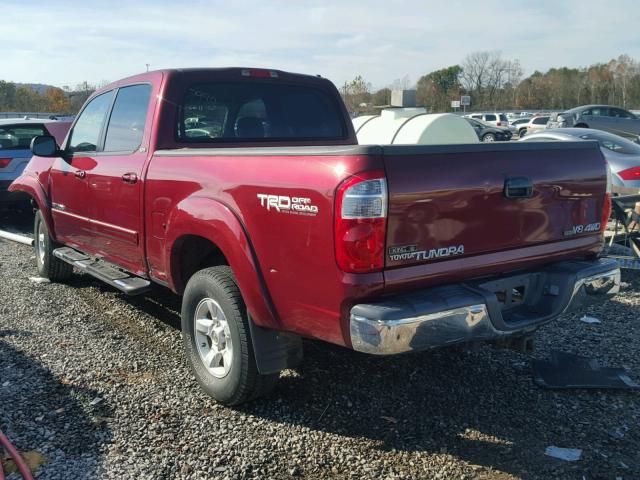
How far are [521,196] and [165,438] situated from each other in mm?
2362

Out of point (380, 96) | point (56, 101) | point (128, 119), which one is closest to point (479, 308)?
point (128, 119)

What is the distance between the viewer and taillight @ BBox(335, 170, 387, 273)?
2.73 metres

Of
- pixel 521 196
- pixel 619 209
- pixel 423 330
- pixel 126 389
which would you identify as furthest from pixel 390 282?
pixel 619 209

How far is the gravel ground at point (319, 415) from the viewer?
3.15 meters

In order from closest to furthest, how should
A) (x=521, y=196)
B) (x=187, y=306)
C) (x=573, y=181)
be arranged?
(x=521, y=196) < (x=573, y=181) < (x=187, y=306)

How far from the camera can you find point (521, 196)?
3.27 m

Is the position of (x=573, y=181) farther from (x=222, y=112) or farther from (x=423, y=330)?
(x=222, y=112)

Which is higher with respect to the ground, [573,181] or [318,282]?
[573,181]

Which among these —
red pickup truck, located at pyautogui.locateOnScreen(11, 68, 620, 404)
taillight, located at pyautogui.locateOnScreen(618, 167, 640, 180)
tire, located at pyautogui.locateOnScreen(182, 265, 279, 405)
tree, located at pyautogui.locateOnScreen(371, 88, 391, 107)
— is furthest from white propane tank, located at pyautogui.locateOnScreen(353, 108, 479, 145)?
tree, located at pyautogui.locateOnScreen(371, 88, 391, 107)

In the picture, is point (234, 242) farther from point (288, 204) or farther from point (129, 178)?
point (129, 178)

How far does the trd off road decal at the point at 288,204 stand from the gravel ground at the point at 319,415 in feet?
4.30

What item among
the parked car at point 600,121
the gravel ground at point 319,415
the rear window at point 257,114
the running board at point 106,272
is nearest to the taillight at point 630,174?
the gravel ground at point 319,415

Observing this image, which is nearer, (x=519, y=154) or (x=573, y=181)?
(x=519, y=154)

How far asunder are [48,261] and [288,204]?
14.7ft
